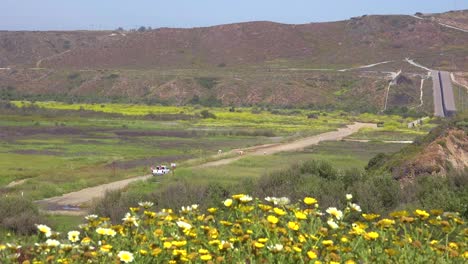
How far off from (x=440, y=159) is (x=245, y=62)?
11372cm

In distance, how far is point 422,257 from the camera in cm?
485

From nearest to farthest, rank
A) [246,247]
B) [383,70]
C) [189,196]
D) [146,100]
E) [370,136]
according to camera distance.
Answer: [246,247] < [189,196] < [370,136] < [146,100] < [383,70]

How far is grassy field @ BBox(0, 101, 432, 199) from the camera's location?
3556cm

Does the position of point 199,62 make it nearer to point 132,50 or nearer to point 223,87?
point 132,50

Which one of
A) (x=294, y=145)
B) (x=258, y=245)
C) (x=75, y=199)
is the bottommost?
(x=294, y=145)

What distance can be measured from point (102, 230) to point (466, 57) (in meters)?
119

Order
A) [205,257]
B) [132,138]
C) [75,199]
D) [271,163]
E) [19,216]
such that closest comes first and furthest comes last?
[205,257] → [19,216] → [75,199] → [271,163] → [132,138]

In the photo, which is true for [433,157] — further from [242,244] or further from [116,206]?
[242,244]

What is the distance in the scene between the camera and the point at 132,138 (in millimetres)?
56312

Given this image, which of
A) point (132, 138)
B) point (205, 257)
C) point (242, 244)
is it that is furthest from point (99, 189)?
point (205, 257)

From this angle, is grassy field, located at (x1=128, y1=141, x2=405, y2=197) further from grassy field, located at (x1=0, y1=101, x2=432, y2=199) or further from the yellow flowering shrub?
the yellow flowering shrub

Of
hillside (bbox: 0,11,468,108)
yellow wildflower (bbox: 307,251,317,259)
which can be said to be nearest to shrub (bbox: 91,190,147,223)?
A: yellow wildflower (bbox: 307,251,317,259)

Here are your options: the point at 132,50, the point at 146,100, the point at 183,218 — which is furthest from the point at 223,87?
the point at 183,218

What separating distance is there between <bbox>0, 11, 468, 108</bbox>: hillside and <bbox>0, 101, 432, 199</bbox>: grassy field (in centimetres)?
1120
